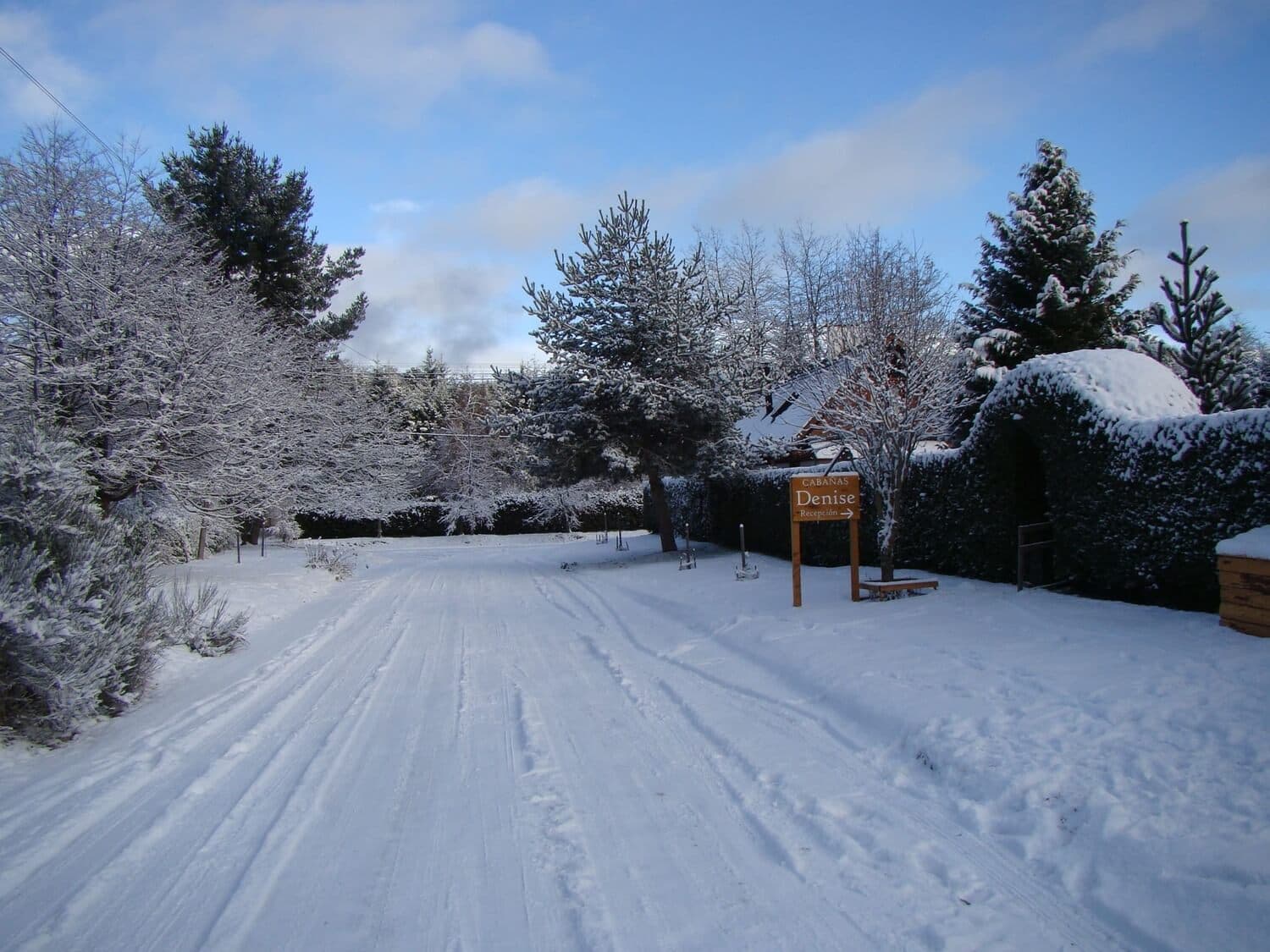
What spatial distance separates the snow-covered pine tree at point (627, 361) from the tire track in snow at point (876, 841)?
1269 centimetres

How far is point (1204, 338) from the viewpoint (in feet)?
58.5

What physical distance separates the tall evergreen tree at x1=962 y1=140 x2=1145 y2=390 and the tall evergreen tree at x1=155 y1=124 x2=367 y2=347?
68.8 ft

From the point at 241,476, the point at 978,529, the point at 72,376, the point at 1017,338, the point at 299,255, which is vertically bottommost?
the point at 978,529

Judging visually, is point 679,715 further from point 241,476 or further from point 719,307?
point 719,307

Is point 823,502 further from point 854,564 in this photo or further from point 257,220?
point 257,220

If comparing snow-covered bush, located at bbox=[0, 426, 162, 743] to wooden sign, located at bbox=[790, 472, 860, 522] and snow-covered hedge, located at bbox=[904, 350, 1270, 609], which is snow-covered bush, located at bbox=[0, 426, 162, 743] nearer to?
wooden sign, located at bbox=[790, 472, 860, 522]

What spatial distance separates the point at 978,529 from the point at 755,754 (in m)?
7.26

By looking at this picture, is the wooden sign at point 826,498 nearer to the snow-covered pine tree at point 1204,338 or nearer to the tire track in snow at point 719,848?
the tire track in snow at point 719,848

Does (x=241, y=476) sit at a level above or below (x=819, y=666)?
above

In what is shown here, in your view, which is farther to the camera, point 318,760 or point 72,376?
point 72,376

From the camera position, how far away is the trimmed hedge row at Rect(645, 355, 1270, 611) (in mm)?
7254

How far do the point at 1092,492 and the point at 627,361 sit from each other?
482 inches

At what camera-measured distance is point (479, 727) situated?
5.95m

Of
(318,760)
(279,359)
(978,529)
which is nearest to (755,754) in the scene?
(318,760)
